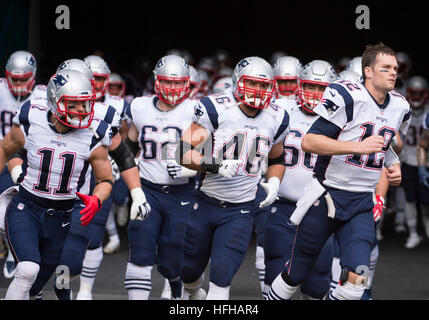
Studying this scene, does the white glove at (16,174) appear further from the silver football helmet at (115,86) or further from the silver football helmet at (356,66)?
the silver football helmet at (115,86)

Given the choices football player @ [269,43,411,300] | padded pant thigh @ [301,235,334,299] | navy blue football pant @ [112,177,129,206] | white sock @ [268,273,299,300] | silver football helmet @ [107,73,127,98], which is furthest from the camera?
silver football helmet @ [107,73,127,98]

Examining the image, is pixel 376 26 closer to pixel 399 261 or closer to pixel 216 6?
pixel 216 6

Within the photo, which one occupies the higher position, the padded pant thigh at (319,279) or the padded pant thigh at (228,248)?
the padded pant thigh at (228,248)

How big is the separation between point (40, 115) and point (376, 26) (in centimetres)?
1197

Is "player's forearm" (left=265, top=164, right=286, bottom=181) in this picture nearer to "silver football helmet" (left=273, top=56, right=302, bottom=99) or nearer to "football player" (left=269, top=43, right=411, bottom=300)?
"football player" (left=269, top=43, right=411, bottom=300)

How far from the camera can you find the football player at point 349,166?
5020 millimetres

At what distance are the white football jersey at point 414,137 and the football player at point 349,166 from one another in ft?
14.4

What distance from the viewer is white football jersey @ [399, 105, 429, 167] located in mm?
9703

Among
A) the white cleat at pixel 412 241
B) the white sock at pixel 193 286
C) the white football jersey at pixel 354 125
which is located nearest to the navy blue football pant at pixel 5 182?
the white sock at pixel 193 286

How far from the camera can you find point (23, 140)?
546 centimetres

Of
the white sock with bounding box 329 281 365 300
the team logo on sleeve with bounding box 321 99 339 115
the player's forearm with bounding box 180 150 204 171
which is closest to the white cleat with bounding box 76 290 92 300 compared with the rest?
the player's forearm with bounding box 180 150 204 171

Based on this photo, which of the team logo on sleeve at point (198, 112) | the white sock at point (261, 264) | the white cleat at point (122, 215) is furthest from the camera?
the white cleat at point (122, 215)

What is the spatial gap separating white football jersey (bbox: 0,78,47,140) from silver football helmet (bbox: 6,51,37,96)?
0.15 feet
